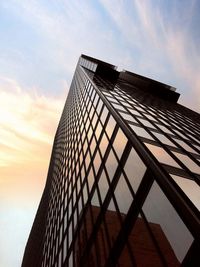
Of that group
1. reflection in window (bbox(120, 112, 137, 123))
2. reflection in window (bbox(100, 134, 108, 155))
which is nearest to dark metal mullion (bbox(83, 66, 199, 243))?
reflection in window (bbox(120, 112, 137, 123))

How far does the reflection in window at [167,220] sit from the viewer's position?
8.02 metres

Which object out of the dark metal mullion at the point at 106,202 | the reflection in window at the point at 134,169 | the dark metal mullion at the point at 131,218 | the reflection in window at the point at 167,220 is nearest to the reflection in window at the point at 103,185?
the dark metal mullion at the point at 106,202

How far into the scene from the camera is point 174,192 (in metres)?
8.20

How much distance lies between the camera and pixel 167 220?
31.2ft

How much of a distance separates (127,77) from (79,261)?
60922mm

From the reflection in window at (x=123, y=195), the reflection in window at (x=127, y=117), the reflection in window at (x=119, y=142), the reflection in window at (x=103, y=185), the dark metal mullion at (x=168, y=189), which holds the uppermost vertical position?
the dark metal mullion at (x=168, y=189)

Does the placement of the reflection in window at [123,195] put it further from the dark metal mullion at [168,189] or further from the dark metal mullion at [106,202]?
the dark metal mullion at [168,189]

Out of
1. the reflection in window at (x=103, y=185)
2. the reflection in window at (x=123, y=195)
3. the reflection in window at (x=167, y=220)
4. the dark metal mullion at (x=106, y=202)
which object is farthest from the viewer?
the reflection in window at (x=103, y=185)

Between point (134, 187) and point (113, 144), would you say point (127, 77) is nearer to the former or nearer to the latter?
point (113, 144)

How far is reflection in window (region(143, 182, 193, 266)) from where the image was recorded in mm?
8023

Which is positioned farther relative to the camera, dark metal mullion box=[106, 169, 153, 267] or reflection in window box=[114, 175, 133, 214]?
reflection in window box=[114, 175, 133, 214]

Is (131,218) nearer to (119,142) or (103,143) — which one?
(119,142)

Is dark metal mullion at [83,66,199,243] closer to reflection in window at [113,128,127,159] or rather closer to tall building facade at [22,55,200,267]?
tall building facade at [22,55,200,267]

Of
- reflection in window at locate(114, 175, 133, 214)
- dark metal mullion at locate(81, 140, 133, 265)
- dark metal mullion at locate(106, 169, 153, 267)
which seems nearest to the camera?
dark metal mullion at locate(106, 169, 153, 267)
